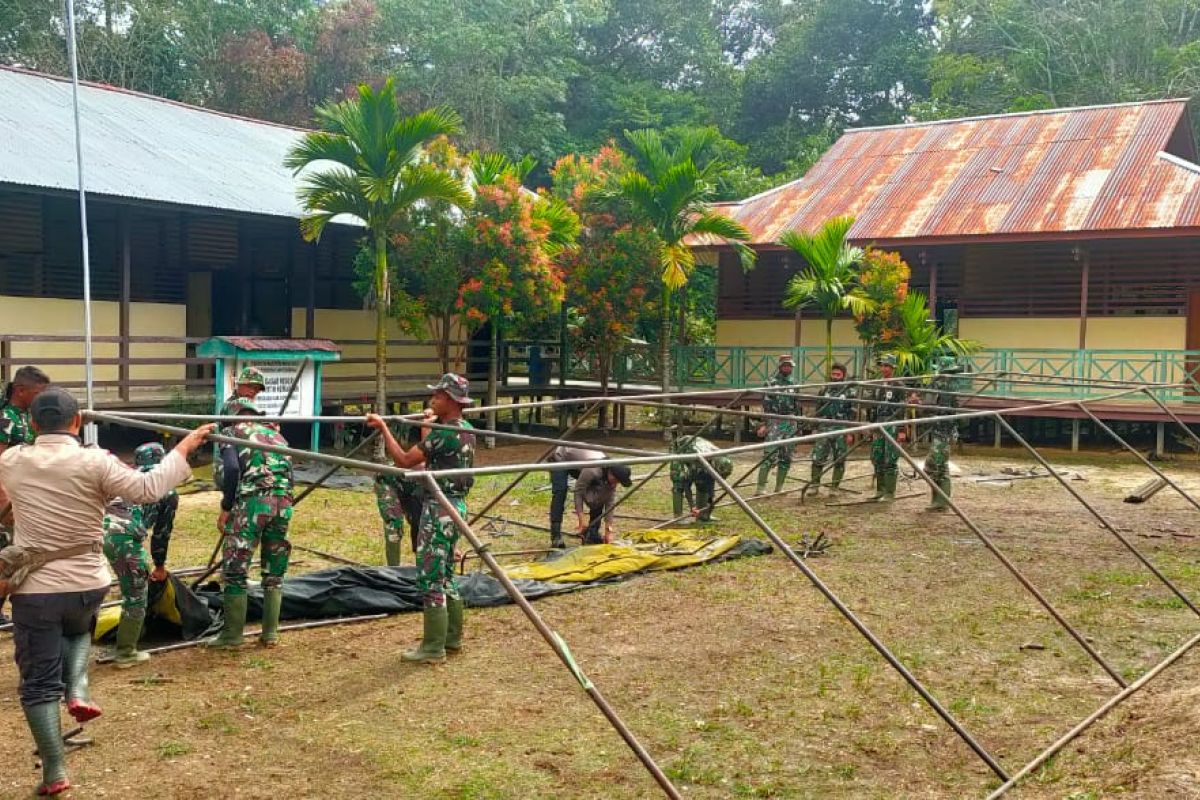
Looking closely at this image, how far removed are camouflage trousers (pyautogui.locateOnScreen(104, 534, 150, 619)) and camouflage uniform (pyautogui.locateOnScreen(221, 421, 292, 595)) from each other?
48cm

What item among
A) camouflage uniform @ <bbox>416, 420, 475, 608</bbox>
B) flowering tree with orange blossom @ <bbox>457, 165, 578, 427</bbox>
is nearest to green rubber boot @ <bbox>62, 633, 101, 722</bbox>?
camouflage uniform @ <bbox>416, 420, 475, 608</bbox>

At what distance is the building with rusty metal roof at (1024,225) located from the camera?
18.8 metres

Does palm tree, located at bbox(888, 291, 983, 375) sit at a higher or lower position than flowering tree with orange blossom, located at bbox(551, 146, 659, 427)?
lower

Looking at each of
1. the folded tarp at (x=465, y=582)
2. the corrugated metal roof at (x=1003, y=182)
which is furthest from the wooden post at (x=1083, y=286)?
the folded tarp at (x=465, y=582)

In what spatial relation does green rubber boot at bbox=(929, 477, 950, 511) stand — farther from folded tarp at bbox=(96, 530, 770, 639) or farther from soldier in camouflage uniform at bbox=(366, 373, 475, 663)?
soldier in camouflage uniform at bbox=(366, 373, 475, 663)

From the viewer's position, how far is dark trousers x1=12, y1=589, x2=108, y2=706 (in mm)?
4660

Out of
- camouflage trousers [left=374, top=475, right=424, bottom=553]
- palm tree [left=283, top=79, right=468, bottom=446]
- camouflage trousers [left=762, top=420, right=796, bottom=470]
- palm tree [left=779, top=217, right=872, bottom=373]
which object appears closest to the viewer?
camouflage trousers [left=374, top=475, right=424, bottom=553]

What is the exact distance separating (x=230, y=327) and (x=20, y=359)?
607cm

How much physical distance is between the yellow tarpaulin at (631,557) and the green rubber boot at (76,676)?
13.6ft

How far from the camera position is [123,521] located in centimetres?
633

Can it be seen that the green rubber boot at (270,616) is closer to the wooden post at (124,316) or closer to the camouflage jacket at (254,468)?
the camouflage jacket at (254,468)

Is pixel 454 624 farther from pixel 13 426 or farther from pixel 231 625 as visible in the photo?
pixel 13 426

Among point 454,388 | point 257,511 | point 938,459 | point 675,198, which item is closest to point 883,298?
point 675,198

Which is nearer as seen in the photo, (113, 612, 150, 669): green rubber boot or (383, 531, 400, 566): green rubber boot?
(113, 612, 150, 669): green rubber boot
